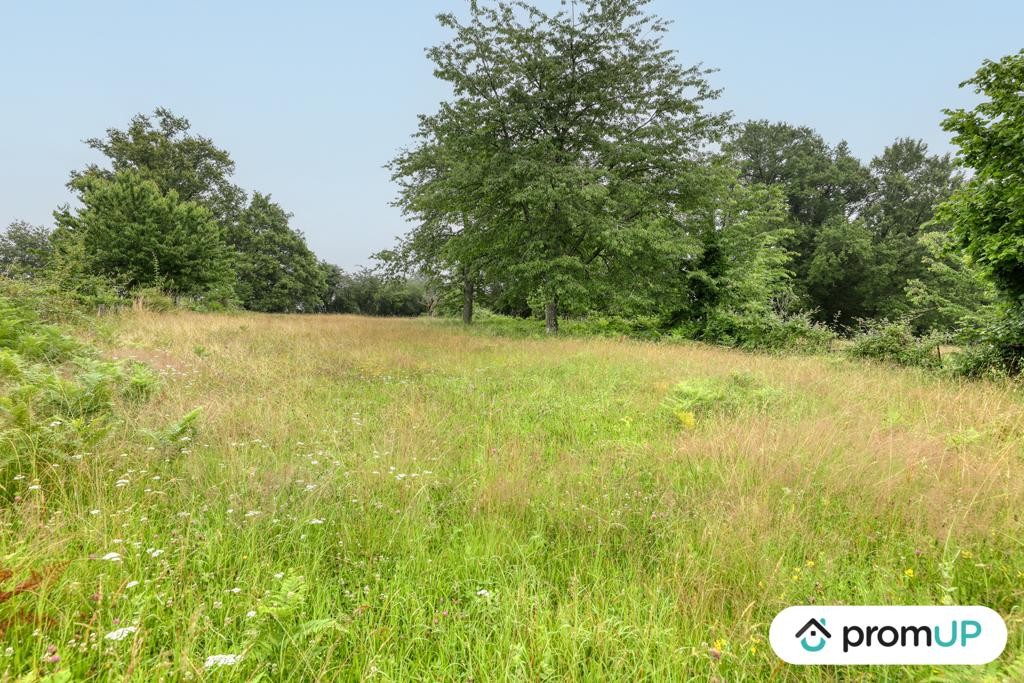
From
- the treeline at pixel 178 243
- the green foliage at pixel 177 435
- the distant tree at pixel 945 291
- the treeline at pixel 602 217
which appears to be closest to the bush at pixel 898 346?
the treeline at pixel 602 217

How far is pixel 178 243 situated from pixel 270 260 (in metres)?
20.1

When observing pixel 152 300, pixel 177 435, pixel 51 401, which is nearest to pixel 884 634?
pixel 177 435

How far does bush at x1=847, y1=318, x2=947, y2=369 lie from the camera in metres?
9.54

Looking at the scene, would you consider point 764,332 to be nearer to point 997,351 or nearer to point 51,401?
point 997,351

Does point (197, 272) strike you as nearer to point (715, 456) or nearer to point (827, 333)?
point (715, 456)

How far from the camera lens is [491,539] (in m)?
2.62

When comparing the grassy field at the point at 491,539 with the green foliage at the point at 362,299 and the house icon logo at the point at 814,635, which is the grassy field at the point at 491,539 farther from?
the green foliage at the point at 362,299

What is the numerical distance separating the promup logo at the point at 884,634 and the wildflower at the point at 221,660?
223cm

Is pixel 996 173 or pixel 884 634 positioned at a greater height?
pixel 996 173

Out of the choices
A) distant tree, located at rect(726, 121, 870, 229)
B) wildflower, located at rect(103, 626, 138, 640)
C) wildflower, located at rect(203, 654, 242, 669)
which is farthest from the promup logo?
distant tree, located at rect(726, 121, 870, 229)

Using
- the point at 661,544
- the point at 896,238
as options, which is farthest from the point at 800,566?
the point at 896,238

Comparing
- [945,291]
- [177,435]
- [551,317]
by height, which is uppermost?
[945,291]

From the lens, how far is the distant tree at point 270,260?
131ft

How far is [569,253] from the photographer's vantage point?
16.6 metres
